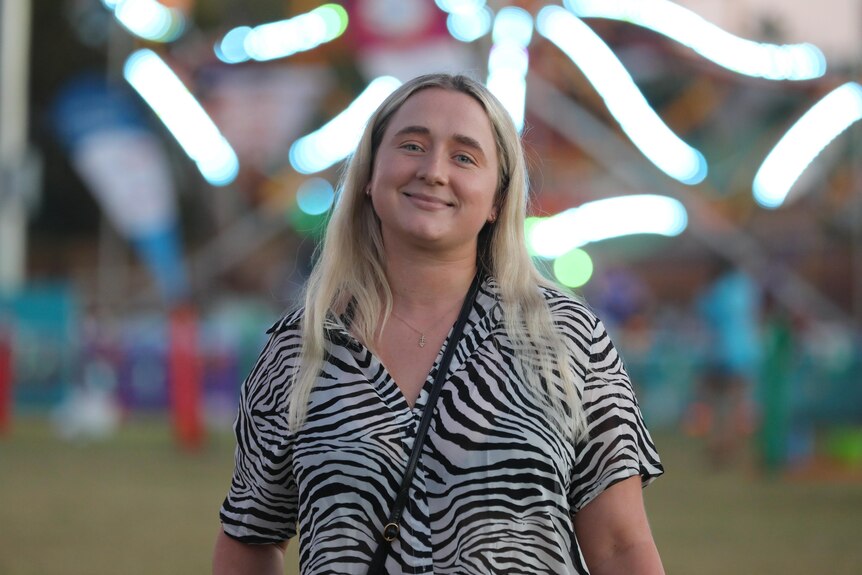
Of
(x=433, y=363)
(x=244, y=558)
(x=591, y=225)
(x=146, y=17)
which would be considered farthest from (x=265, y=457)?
(x=591, y=225)

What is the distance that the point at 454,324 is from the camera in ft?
8.55

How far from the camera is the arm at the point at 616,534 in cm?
252

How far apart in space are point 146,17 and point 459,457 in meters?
8.82

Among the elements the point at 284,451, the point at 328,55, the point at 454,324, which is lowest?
the point at 284,451

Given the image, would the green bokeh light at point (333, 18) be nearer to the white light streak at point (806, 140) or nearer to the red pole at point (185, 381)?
the red pole at point (185, 381)

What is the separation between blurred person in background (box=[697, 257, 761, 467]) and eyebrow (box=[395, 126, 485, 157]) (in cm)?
987

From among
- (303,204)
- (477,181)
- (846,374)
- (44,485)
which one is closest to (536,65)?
(303,204)

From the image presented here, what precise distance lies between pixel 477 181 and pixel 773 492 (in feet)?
27.1

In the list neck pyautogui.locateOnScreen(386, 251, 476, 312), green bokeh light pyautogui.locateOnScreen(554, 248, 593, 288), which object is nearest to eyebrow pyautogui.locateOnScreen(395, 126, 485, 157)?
neck pyautogui.locateOnScreen(386, 251, 476, 312)

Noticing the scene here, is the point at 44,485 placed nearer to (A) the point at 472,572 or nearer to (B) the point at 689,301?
(A) the point at 472,572

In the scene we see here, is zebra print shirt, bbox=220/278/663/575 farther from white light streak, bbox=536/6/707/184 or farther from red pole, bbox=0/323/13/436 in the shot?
red pole, bbox=0/323/13/436

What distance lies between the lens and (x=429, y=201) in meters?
2.62

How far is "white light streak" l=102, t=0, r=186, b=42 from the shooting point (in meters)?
10.5

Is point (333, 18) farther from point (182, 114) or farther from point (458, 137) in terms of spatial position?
point (458, 137)
